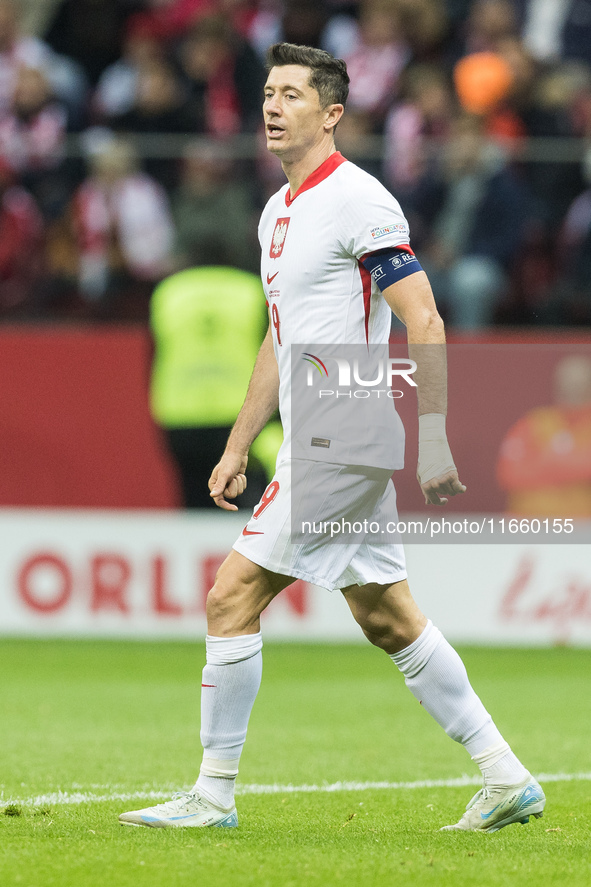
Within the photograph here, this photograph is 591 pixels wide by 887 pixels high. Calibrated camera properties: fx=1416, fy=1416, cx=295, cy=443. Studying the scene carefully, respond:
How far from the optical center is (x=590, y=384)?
10.0 m

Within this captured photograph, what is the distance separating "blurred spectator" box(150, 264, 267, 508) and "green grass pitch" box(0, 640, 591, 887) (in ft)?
4.92

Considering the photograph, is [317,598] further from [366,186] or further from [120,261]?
[366,186]

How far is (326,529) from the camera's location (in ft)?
14.0

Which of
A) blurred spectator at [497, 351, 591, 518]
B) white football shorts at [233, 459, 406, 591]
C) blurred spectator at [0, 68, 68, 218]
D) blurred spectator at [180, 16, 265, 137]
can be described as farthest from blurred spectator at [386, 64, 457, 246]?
white football shorts at [233, 459, 406, 591]

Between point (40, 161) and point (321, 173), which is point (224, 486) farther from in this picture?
point (40, 161)

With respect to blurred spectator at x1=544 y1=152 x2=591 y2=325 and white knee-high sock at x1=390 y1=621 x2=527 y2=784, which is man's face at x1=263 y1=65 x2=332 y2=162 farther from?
blurred spectator at x1=544 y1=152 x2=591 y2=325

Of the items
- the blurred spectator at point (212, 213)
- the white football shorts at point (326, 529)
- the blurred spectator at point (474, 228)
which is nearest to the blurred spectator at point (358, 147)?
the blurred spectator at point (474, 228)

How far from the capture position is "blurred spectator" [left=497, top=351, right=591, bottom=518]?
9.99 metres

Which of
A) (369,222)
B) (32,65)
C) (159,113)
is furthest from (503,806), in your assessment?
(32,65)

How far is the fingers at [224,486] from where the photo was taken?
4539mm

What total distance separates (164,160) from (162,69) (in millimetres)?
1563

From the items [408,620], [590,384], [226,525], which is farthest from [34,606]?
[408,620]

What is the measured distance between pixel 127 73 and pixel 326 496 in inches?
357

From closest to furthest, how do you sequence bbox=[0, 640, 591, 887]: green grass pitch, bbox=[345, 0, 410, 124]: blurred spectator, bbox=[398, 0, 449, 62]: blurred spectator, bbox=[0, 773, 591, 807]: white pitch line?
bbox=[0, 640, 591, 887]: green grass pitch < bbox=[0, 773, 591, 807]: white pitch line < bbox=[345, 0, 410, 124]: blurred spectator < bbox=[398, 0, 449, 62]: blurred spectator
